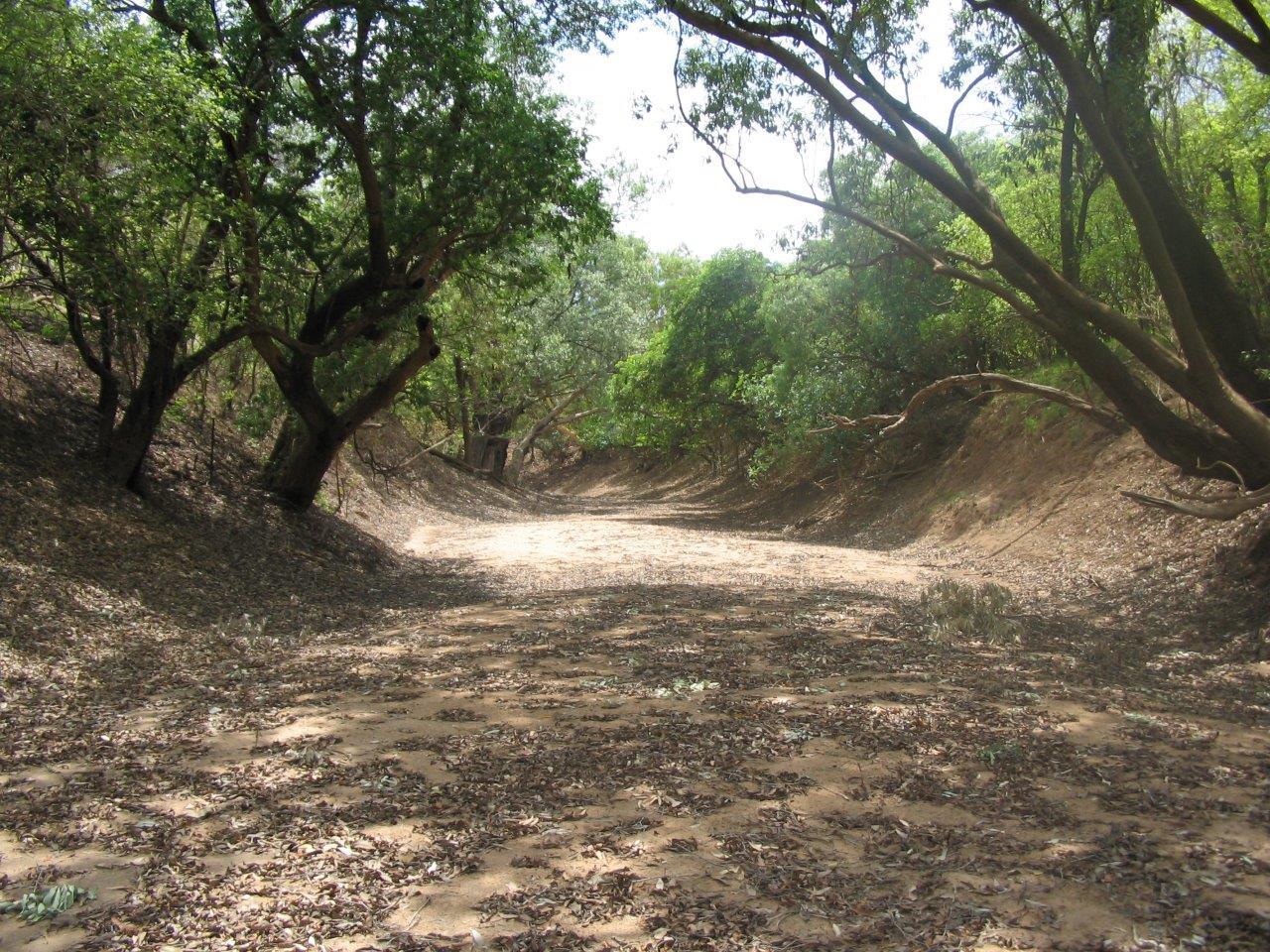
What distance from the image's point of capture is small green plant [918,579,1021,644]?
26.0 ft

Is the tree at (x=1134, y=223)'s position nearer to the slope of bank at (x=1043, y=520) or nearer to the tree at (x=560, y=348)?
the slope of bank at (x=1043, y=520)

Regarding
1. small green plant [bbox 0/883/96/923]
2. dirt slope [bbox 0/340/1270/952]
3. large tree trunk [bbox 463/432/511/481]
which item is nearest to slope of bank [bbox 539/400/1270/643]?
dirt slope [bbox 0/340/1270/952]

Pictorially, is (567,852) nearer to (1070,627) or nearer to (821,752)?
(821,752)

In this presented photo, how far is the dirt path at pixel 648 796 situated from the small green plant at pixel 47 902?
2.3 inches

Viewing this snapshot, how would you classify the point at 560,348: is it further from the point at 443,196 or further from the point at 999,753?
the point at 999,753

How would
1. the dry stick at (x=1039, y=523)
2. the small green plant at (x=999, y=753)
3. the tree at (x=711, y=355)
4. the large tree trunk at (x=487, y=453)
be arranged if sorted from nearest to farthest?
the small green plant at (x=999, y=753) < the dry stick at (x=1039, y=523) < the tree at (x=711, y=355) < the large tree trunk at (x=487, y=453)

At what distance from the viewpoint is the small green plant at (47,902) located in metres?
3.07

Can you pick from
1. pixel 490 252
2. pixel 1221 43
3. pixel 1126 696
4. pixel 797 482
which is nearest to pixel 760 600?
pixel 1126 696

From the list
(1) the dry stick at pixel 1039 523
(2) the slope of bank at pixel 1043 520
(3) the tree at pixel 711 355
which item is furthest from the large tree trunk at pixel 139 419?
(3) the tree at pixel 711 355

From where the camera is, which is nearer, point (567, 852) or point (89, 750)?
point (567, 852)

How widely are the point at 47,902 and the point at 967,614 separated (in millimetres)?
7242

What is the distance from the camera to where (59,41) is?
22.0ft

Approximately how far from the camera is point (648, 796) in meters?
4.13

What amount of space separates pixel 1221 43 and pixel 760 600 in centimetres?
855
